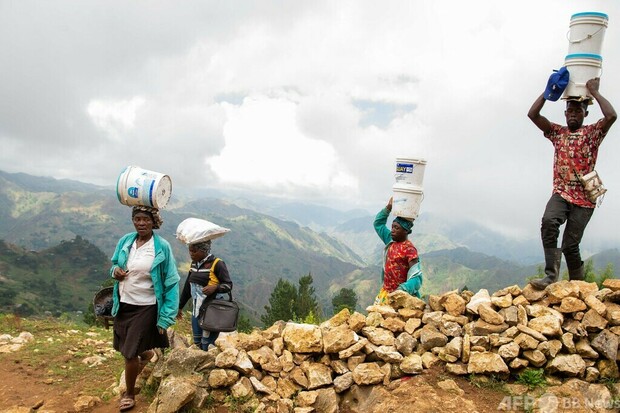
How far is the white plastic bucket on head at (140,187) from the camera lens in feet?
14.6

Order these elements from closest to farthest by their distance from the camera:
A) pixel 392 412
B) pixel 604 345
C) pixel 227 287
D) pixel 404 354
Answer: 1. pixel 392 412
2. pixel 604 345
3. pixel 404 354
4. pixel 227 287

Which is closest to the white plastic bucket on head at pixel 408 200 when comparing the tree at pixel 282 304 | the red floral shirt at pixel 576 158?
the red floral shirt at pixel 576 158

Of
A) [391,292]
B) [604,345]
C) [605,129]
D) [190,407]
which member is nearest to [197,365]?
[190,407]

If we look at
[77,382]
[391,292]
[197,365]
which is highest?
[391,292]

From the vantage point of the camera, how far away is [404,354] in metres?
4.89

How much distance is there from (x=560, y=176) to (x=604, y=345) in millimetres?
2130

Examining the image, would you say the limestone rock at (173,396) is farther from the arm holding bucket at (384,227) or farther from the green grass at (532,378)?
the green grass at (532,378)

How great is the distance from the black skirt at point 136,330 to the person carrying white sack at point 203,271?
0.77 meters

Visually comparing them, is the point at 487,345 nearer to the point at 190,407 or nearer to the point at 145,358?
the point at 190,407

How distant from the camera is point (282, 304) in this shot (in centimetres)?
3728

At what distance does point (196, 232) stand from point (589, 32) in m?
5.76

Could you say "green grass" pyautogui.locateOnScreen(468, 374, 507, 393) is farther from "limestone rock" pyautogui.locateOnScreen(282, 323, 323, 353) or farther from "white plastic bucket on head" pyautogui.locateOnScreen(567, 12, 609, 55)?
"white plastic bucket on head" pyautogui.locateOnScreen(567, 12, 609, 55)

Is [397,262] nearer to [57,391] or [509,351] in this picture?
[509,351]

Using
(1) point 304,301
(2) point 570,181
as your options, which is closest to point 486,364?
(2) point 570,181
